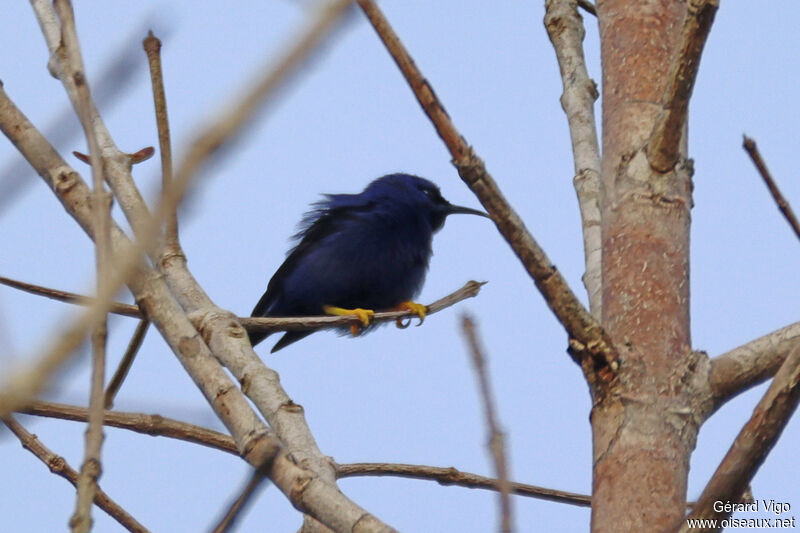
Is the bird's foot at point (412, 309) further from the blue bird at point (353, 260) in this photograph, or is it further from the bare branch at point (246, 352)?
the bare branch at point (246, 352)

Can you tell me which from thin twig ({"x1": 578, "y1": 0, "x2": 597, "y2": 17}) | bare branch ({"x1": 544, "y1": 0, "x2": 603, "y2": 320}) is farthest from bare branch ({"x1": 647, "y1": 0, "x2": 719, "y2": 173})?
thin twig ({"x1": 578, "y1": 0, "x2": 597, "y2": 17})

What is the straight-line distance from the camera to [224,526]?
1441mm

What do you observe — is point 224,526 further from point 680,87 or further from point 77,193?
point 680,87

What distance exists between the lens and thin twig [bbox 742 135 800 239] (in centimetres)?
261

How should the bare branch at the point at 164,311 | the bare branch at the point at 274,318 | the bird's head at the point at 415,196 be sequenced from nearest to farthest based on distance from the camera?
the bare branch at the point at 164,311, the bare branch at the point at 274,318, the bird's head at the point at 415,196

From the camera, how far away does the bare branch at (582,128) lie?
3.46 m

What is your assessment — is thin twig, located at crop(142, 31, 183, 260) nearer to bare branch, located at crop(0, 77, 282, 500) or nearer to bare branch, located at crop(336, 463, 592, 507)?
bare branch, located at crop(0, 77, 282, 500)

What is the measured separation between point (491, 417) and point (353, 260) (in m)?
4.97

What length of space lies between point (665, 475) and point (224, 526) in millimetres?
1476

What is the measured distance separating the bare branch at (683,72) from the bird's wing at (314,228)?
4.29 m

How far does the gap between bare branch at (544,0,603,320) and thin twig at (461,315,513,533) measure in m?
1.41

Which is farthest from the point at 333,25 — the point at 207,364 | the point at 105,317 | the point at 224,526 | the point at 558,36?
the point at 558,36

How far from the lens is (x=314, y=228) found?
7.34 m

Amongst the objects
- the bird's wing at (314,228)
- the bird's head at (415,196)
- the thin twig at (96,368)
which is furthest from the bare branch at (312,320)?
the bird's head at (415,196)
